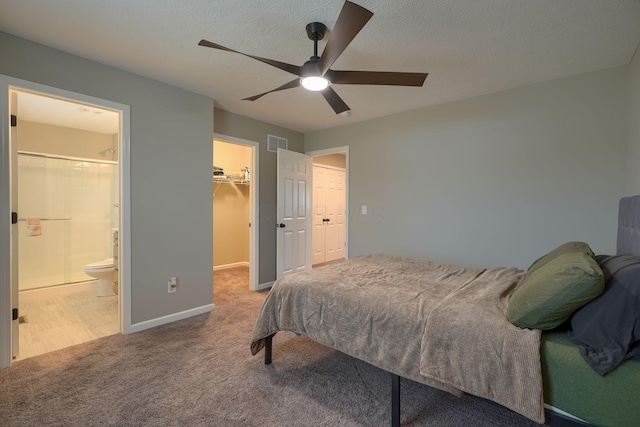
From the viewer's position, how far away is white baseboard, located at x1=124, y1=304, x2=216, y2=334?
275cm

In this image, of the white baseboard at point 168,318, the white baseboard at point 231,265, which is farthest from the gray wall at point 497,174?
the white baseboard at point 231,265

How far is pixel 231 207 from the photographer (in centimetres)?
564

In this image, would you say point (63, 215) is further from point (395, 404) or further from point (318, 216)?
point (395, 404)

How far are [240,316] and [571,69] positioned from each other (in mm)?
3994

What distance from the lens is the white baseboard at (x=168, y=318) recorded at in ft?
9.02

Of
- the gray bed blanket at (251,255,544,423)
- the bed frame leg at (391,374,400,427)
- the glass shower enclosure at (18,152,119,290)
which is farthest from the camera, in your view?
the glass shower enclosure at (18,152,119,290)

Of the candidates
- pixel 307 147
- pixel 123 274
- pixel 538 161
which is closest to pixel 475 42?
pixel 538 161

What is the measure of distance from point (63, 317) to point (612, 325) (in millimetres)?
4451

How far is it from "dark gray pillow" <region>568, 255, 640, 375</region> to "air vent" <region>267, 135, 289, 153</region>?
3886 mm

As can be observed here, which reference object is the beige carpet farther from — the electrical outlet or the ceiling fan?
the ceiling fan

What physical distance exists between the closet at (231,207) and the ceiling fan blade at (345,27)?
386 centimetres

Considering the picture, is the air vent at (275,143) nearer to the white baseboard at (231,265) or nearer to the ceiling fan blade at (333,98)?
the ceiling fan blade at (333,98)

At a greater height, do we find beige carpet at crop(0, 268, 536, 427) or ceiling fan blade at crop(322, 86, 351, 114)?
ceiling fan blade at crop(322, 86, 351, 114)

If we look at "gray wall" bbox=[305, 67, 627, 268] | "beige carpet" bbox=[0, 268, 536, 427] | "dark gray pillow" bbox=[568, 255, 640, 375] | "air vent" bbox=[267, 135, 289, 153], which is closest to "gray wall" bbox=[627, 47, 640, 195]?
"gray wall" bbox=[305, 67, 627, 268]
